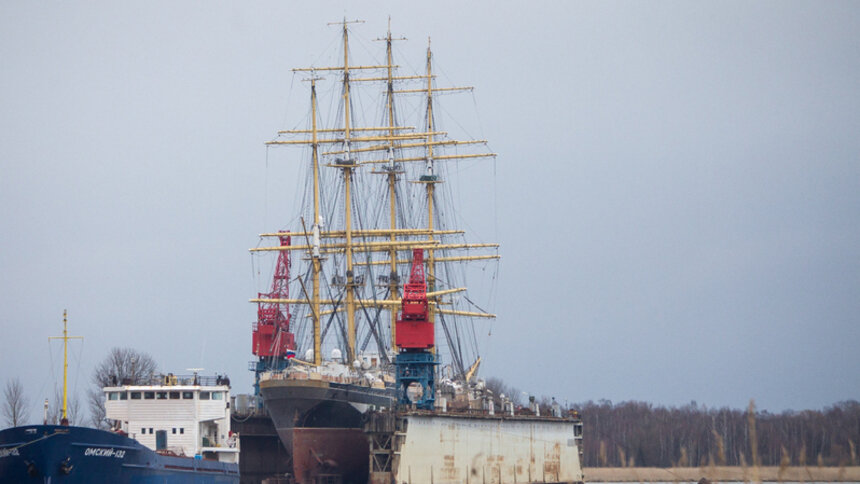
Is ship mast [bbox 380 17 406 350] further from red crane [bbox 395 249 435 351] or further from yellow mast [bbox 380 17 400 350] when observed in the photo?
red crane [bbox 395 249 435 351]

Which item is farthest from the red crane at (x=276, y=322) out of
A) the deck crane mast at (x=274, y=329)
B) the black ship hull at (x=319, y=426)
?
the black ship hull at (x=319, y=426)

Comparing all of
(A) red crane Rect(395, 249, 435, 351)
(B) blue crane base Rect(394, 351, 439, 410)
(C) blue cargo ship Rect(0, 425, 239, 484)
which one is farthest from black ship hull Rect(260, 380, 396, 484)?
(C) blue cargo ship Rect(0, 425, 239, 484)

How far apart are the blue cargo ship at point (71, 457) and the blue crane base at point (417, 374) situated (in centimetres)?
1827

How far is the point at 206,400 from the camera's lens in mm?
61406

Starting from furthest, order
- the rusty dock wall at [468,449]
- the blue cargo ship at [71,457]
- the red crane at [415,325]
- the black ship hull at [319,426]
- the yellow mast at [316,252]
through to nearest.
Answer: the yellow mast at [316,252] → the red crane at [415,325] → the black ship hull at [319,426] → the rusty dock wall at [468,449] → the blue cargo ship at [71,457]

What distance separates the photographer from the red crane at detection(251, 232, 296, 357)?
88062 mm

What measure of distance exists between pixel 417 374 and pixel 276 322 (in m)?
25.6

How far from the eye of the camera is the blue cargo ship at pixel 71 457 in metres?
46.5

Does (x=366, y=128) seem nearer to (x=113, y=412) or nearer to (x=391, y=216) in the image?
(x=391, y=216)

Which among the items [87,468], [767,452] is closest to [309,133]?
[87,468]

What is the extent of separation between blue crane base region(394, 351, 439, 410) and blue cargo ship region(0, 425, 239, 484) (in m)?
18.3

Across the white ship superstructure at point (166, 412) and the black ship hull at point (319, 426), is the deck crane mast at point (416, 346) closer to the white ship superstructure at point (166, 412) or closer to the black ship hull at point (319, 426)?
the black ship hull at point (319, 426)

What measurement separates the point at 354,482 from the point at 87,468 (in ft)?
69.0

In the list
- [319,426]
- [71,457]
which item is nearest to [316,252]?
[319,426]
